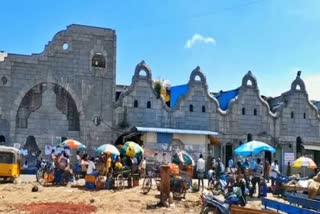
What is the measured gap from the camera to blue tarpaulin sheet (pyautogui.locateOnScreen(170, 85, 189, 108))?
113 feet

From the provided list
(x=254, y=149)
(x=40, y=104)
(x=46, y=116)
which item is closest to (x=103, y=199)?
(x=254, y=149)

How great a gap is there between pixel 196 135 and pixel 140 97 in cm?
467

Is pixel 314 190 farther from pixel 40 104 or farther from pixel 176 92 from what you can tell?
pixel 176 92

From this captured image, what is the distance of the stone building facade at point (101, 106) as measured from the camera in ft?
99.6

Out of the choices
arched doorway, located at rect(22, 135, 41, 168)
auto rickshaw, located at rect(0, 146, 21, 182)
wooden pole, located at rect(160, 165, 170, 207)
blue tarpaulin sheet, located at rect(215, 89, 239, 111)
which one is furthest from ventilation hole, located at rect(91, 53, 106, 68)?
wooden pole, located at rect(160, 165, 170, 207)

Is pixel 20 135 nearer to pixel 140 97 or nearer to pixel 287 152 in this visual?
pixel 140 97

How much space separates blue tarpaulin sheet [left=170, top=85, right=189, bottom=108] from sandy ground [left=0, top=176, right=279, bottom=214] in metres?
13.0

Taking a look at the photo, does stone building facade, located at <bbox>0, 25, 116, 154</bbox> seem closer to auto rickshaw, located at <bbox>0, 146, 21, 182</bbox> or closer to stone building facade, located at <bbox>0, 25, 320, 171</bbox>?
stone building facade, located at <bbox>0, 25, 320, 171</bbox>

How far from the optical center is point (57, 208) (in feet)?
53.0

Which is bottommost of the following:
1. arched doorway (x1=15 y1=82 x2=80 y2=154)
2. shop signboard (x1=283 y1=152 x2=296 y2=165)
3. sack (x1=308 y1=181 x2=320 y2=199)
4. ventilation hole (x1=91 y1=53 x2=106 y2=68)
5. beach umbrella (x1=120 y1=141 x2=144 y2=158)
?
sack (x1=308 y1=181 x2=320 y2=199)

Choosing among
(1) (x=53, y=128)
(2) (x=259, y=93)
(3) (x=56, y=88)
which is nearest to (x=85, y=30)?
(3) (x=56, y=88)

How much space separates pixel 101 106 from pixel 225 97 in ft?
34.1

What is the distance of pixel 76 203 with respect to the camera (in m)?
17.8

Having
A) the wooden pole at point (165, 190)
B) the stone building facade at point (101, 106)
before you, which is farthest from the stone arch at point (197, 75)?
the wooden pole at point (165, 190)
